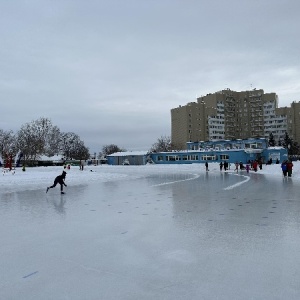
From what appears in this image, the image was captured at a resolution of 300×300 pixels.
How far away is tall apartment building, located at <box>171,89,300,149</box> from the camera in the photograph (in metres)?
114

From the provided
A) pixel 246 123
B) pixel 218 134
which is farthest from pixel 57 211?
pixel 246 123

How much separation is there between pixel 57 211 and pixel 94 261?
541cm

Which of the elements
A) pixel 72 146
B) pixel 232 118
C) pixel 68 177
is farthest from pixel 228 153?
pixel 232 118

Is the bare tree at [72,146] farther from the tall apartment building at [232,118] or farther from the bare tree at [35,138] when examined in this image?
the tall apartment building at [232,118]

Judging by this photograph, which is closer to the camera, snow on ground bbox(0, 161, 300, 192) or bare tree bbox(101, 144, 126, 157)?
snow on ground bbox(0, 161, 300, 192)

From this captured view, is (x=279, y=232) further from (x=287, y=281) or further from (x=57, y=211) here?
(x=57, y=211)

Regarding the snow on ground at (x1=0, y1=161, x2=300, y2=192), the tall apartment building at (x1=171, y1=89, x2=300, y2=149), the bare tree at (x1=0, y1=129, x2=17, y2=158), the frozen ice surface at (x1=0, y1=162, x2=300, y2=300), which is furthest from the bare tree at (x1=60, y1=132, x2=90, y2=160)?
the frozen ice surface at (x1=0, y1=162, x2=300, y2=300)

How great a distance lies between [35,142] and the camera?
3155 inches

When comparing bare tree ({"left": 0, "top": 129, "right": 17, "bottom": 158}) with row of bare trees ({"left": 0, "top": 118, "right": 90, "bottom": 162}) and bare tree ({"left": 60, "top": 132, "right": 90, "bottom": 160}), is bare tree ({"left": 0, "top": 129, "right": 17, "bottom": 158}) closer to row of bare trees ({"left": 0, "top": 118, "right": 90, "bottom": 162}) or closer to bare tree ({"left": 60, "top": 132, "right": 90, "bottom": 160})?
row of bare trees ({"left": 0, "top": 118, "right": 90, "bottom": 162})

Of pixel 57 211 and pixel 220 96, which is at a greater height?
pixel 220 96

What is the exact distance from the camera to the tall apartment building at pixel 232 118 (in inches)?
4508

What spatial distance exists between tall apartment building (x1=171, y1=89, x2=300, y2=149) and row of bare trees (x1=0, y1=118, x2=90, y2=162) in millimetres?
37775

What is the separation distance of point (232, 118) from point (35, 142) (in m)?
79.2

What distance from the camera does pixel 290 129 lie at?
119438 millimetres
